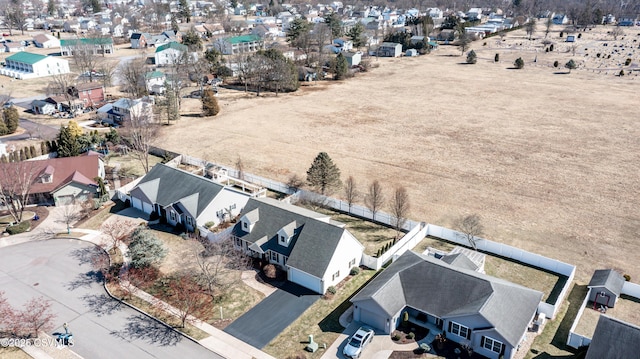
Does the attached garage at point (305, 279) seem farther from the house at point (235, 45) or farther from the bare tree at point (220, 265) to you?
the house at point (235, 45)

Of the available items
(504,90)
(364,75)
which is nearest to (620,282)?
(504,90)

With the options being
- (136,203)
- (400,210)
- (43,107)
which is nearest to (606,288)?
(400,210)

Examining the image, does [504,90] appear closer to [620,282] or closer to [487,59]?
[487,59]

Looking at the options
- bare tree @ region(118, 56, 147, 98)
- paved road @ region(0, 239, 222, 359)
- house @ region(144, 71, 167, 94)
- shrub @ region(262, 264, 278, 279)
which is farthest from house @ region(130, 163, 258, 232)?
house @ region(144, 71, 167, 94)

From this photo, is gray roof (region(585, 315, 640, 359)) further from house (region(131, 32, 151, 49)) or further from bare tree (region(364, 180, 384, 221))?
house (region(131, 32, 151, 49))

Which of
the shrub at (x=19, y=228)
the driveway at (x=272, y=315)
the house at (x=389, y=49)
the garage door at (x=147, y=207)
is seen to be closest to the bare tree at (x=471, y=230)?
the driveway at (x=272, y=315)
